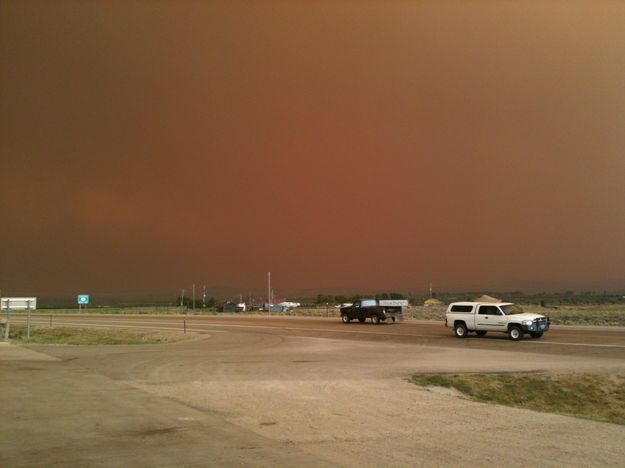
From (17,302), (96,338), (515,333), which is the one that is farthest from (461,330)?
(17,302)

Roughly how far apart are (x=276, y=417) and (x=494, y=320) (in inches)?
1063

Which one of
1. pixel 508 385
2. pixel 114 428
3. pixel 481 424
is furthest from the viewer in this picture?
pixel 508 385

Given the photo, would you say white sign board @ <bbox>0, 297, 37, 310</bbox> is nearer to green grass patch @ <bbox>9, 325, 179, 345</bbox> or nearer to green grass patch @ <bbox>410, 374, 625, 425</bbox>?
green grass patch @ <bbox>9, 325, 179, 345</bbox>

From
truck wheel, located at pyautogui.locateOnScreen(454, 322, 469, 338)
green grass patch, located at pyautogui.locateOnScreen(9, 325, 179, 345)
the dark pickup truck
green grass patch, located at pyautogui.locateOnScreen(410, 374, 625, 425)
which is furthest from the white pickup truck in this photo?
green grass patch, located at pyautogui.locateOnScreen(9, 325, 179, 345)

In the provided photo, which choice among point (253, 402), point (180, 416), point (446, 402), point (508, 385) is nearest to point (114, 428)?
point (180, 416)

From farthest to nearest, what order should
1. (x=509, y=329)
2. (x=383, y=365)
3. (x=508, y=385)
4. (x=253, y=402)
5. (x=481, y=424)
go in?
1. (x=509, y=329)
2. (x=383, y=365)
3. (x=508, y=385)
4. (x=253, y=402)
5. (x=481, y=424)

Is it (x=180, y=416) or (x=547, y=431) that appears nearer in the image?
(x=547, y=431)

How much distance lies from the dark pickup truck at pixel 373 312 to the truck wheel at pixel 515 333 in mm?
20113

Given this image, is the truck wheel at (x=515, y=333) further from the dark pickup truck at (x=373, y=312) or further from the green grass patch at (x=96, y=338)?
the green grass patch at (x=96, y=338)

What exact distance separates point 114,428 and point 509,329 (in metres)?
29.5

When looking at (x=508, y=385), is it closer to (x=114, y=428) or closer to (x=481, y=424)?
(x=481, y=424)

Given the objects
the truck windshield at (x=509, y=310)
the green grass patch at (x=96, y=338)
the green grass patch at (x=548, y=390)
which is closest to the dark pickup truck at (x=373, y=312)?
the truck windshield at (x=509, y=310)

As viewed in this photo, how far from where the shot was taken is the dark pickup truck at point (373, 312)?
5597 cm

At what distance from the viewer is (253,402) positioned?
47.8 ft
